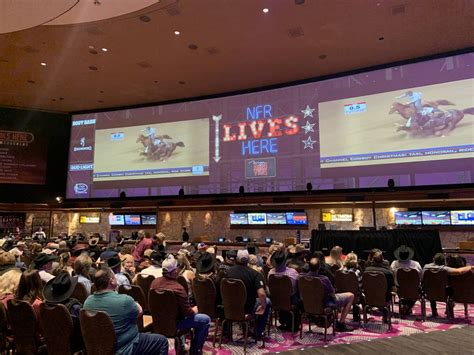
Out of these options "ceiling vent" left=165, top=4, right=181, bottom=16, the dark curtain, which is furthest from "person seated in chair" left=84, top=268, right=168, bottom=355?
"ceiling vent" left=165, top=4, right=181, bottom=16

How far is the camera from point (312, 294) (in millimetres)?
5176

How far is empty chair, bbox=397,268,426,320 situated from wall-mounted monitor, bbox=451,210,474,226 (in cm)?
574

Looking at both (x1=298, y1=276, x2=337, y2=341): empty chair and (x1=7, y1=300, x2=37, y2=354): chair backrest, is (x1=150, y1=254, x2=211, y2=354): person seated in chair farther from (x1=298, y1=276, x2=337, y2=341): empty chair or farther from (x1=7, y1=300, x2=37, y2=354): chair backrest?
(x1=298, y1=276, x2=337, y2=341): empty chair


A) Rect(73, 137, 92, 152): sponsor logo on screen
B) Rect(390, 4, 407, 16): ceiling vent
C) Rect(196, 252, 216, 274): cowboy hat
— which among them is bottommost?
Rect(196, 252, 216, 274): cowboy hat

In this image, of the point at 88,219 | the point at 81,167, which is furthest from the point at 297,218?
the point at 81,167

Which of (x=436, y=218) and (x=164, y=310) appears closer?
(x=164, y=310)

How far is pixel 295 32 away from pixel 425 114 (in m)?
4.99

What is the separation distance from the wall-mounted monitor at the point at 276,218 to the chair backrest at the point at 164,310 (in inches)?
388

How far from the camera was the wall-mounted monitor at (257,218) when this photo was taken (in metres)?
14.0

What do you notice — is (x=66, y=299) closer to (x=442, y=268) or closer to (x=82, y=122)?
(x=442, y=268)

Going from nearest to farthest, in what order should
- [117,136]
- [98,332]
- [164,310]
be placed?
[98,332], [164,310], [117,136]

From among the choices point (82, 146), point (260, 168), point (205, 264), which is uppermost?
point (82, 146)

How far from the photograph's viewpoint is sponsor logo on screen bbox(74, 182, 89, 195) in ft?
57.5

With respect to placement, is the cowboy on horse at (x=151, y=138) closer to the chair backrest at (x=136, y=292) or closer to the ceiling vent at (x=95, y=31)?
the ceiling vent at (x=95, y=31)
